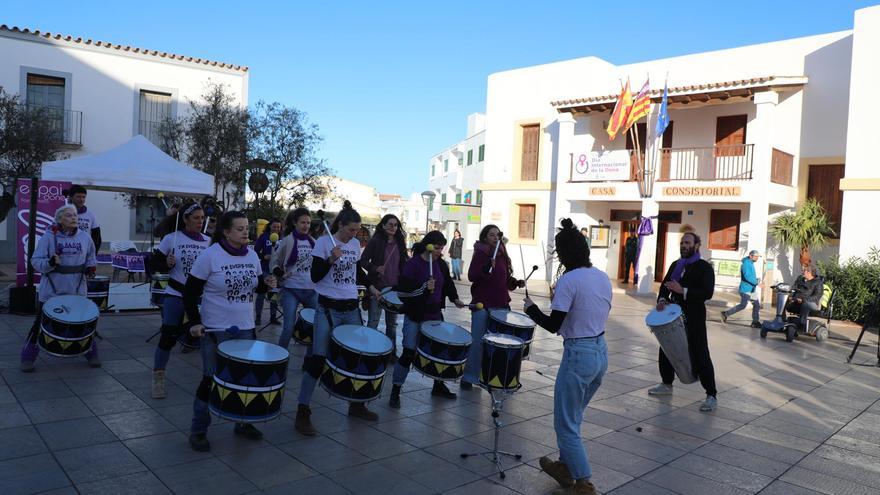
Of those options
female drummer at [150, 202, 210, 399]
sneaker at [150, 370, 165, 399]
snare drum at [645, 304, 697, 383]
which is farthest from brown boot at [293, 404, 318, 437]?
snare drum at [645, 304, 697, 383]

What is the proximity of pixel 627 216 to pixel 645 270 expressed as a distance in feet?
10.7

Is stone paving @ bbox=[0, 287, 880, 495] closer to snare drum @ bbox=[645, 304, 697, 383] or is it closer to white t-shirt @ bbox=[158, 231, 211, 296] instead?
snare drum @ bbox=[645, 304, 697, 383]

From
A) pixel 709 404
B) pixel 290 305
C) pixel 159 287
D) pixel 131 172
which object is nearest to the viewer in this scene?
pixel 709 404

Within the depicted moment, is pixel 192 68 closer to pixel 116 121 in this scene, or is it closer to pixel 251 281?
pixel 116 121

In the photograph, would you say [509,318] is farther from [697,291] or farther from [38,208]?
[38,208]

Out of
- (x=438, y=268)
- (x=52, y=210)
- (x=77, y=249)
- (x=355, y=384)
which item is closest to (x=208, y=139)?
(x=52, y=210)

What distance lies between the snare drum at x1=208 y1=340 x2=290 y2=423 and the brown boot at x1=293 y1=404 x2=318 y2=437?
601 mm

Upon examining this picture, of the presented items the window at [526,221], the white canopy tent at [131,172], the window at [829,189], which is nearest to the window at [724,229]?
the window at [829,189]

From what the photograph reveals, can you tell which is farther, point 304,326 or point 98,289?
point 98,289

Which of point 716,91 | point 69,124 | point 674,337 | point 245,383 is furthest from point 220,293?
point 69,124

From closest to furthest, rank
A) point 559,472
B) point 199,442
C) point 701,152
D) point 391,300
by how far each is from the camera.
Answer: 1. point 559,472
2. point 199,442
3. point 391,300
4. point 701,152

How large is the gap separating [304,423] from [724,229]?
17.1 meters

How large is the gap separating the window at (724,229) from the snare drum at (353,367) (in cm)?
1652

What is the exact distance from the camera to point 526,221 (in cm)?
2359
